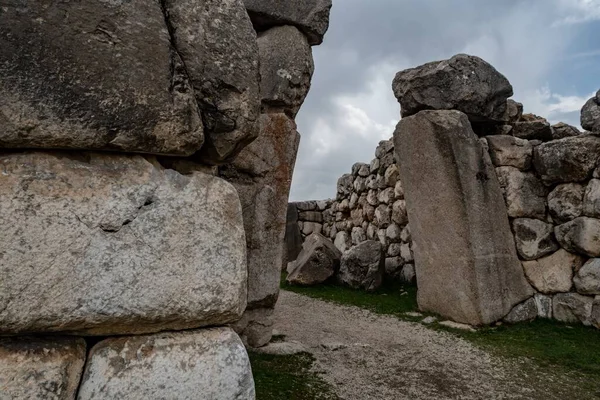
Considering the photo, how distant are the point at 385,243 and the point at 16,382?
7547 millimetres

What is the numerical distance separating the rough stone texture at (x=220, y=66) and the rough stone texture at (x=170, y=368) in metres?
0.66

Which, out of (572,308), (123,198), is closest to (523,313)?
(572,308)

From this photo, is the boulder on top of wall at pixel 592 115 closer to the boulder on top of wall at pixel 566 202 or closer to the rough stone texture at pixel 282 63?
the boulder on top of wall at pixel 566 202

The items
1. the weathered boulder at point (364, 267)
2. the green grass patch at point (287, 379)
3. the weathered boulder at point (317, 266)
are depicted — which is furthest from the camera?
the weathered boulder at point (317, 266)

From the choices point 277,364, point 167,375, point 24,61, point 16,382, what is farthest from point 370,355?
point 24,61

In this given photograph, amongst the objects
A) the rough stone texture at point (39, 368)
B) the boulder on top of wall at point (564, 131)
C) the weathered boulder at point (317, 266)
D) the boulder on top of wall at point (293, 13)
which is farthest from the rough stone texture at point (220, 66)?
the weathered boulder at point (317, 266)

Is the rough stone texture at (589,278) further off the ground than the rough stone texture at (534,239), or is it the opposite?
the rough stone texture at (534,239)

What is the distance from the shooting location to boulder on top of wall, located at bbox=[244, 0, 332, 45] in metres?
3.81

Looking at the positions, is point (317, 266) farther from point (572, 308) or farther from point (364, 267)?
point (572, 308)

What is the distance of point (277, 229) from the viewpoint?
4.08 metres

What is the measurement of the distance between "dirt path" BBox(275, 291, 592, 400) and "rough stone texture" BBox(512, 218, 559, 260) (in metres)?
1.54

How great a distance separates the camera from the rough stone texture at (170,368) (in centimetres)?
147

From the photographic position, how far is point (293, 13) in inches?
152

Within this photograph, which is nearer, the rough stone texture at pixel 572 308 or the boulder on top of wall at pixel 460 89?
the rough stone texture at pixel 572 308
